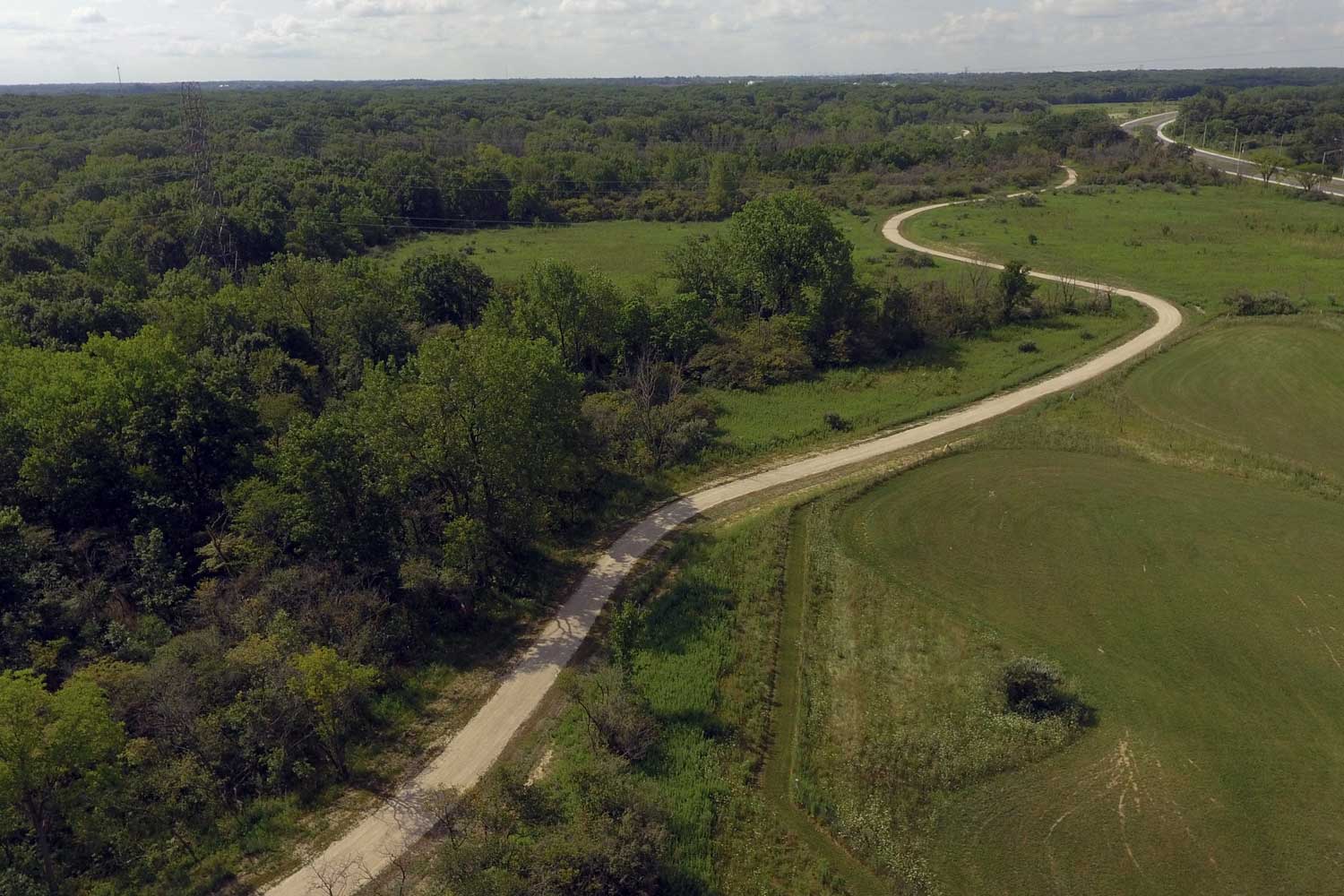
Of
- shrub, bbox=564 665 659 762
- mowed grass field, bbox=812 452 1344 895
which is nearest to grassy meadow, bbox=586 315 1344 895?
mowed grass field, bbox=812 452 1344 895

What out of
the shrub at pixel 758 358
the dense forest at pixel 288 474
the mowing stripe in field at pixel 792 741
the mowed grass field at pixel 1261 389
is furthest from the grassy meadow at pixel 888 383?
the mowing stripe in field at pixel 792 741

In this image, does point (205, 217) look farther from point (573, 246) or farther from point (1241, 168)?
point (1241, 168)

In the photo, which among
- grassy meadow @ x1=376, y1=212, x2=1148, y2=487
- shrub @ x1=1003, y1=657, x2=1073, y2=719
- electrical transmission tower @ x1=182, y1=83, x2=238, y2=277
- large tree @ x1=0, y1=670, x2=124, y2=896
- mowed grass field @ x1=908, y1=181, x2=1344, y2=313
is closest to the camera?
large tree @ x1=0, y1=670, x2=124, y2=896

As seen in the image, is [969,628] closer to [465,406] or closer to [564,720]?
[564,720]

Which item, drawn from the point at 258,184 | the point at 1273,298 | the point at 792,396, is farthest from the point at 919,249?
the point at 258,184

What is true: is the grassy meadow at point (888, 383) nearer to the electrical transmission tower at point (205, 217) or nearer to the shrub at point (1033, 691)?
the shrub at point (1033, 691)

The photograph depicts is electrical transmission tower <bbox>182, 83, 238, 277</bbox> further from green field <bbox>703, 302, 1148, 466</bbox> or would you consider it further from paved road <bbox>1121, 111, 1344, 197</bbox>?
paved road <bbox>1121, 111, 1344, 197</bbox>

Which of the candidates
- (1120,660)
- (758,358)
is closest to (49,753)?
(1120,660)
